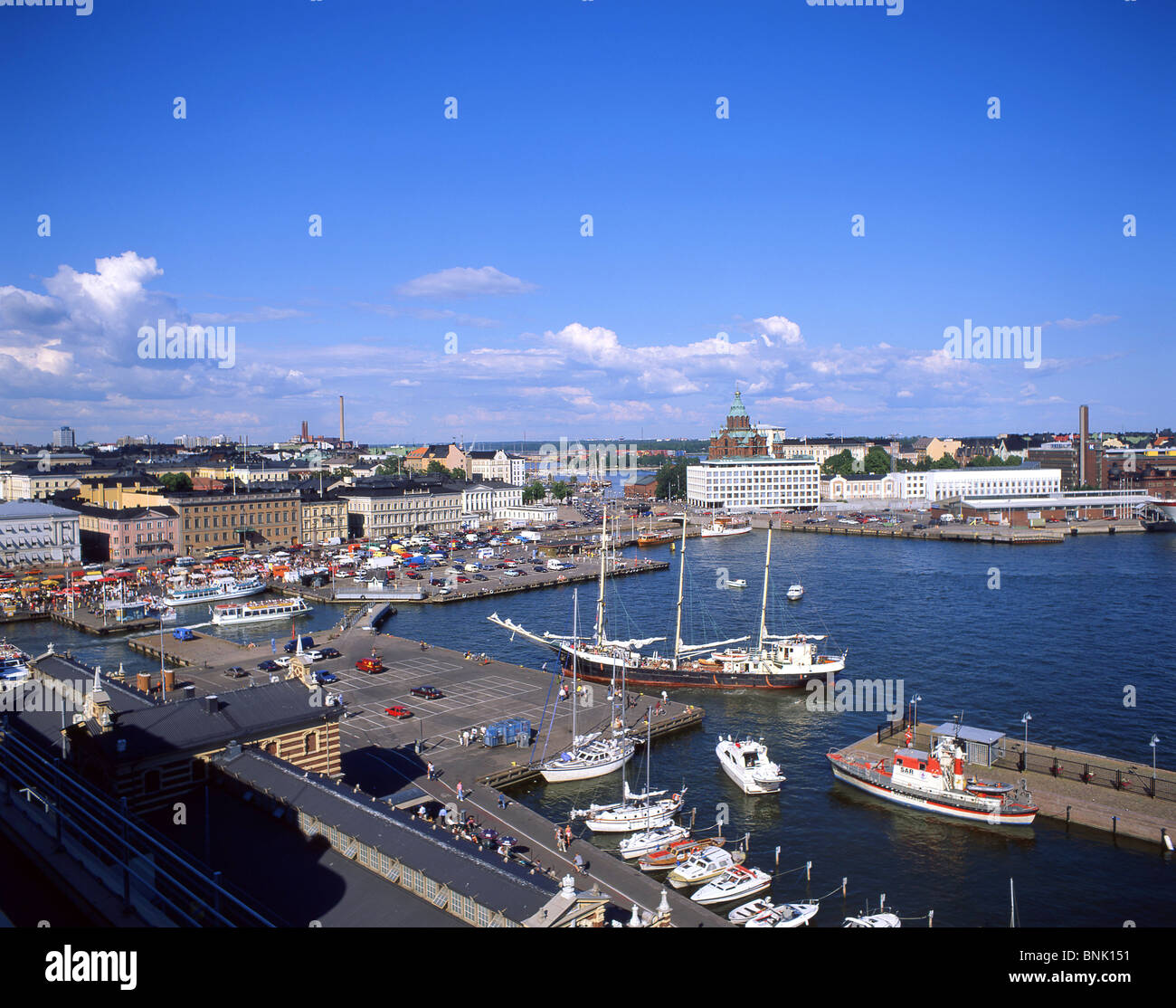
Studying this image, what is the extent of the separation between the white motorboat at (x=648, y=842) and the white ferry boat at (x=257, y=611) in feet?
106

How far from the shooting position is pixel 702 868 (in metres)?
18.2

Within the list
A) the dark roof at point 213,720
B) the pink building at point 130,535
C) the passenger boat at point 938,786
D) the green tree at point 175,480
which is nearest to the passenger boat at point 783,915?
the passenger boat at point 938,786

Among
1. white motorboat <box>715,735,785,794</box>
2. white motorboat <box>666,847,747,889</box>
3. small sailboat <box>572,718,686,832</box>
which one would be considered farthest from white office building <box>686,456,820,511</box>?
white motorboat <box>666,847,747,889</box>

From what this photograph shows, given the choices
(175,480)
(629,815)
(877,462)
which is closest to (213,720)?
(629,815)

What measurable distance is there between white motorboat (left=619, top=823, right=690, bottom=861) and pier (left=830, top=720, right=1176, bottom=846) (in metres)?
7.23

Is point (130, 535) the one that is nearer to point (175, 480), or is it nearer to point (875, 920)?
point (175, 480)

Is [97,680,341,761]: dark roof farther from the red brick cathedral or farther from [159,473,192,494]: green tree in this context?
the red brick cathedral
